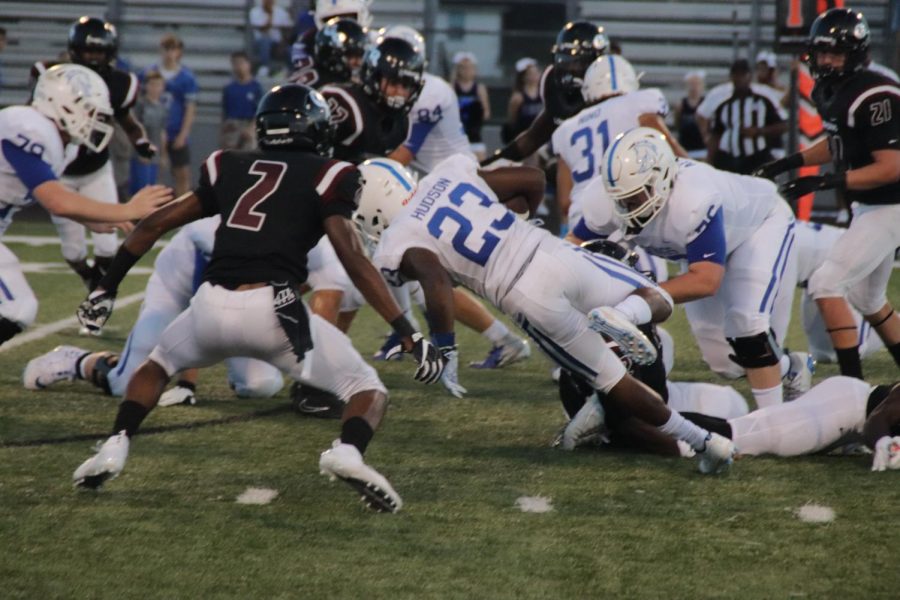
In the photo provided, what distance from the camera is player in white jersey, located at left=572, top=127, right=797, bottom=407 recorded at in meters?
4.69

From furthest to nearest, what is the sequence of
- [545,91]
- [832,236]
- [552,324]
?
[545,91]
[832,236]
[552,324]

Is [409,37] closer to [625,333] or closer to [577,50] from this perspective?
[577,50]

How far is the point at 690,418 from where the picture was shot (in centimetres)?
468

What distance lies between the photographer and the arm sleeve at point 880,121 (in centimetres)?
554

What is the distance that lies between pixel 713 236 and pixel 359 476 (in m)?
1.65

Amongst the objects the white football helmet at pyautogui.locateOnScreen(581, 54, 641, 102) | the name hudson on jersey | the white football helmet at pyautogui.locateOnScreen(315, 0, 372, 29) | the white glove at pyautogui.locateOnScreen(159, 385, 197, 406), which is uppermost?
the white football helmet at pyautogui.locateOnScreen(315, 0, 372, 29)

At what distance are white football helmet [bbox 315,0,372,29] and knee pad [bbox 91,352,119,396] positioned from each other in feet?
9.54

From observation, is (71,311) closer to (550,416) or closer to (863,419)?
(550,416)

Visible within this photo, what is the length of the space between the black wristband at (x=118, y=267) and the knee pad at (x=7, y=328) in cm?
112

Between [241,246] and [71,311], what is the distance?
4.72 m

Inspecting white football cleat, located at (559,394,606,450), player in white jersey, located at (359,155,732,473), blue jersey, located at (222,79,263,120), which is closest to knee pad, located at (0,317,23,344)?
player in white jersey, located at (359,155,732,473)

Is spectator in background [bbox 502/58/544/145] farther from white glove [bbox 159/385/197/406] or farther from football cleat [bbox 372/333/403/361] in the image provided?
white glove [bbox 159/385/197/406]

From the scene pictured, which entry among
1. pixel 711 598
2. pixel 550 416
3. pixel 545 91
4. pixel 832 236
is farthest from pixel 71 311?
pixel 711 598

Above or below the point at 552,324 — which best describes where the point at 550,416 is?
below
